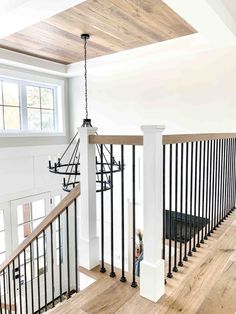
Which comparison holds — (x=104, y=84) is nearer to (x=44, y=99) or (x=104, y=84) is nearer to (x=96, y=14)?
(x=44, y=99)

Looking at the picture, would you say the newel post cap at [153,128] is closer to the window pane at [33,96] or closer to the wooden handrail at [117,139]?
the wooden handrail at [117,139]

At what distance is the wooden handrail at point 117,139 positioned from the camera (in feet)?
5.12

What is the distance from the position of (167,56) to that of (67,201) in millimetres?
2949

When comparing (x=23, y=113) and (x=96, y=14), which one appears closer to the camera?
(x=96, y=14)

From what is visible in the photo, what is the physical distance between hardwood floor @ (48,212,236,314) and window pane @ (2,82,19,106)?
12.8ft

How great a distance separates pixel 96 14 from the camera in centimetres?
281

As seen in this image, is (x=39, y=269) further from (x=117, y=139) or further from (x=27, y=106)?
(x=117, y=139)

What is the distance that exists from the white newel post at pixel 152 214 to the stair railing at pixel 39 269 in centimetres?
63

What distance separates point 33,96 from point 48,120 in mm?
590

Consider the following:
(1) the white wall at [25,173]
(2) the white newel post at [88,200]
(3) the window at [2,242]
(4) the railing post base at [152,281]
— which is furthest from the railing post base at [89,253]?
(3) the window at [2,242]

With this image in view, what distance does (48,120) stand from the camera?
5.43m

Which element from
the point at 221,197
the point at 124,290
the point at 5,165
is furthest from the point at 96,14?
the point at 5,165

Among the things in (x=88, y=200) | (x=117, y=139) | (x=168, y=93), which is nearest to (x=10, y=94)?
(x=168, y=93)

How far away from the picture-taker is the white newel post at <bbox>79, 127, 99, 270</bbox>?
190cm
